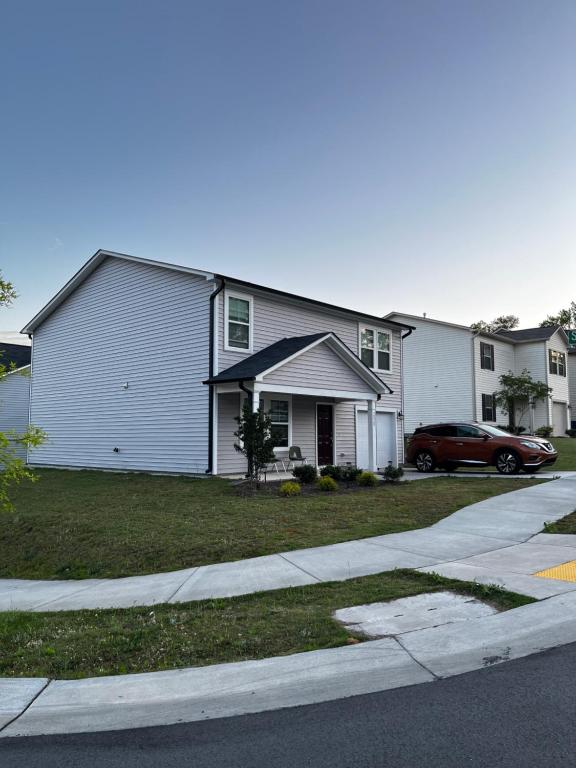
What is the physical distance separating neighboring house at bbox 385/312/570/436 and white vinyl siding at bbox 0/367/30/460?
2150cm

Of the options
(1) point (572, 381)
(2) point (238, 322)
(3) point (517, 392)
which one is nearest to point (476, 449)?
(2) point (238, 322)

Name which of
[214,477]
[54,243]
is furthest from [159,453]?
[54,243]

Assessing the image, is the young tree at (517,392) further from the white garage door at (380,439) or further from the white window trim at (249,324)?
the white window trim at (249,324)

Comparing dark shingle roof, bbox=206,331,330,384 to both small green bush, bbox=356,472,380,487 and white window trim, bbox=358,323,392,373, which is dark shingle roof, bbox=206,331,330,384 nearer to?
small green bush, bbox=356,472,380,487

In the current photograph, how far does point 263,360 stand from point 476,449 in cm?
763

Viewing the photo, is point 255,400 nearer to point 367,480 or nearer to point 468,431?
point 367,480

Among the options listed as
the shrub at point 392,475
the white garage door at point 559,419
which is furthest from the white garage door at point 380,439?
the white garage door at point 559,419

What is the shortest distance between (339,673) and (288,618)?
1185mm

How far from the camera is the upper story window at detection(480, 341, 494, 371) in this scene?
111 feet

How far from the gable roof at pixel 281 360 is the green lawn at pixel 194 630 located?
9.08m

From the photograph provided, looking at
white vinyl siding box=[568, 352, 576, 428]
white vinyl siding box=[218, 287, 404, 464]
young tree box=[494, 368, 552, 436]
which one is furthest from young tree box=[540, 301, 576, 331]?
white vinyl siding box=[218, 287, 404, 464]

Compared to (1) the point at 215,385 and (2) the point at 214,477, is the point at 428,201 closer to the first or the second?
(1) the point at 215,385

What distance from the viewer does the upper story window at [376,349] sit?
21734 millimetres

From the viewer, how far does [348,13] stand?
45.4ft
